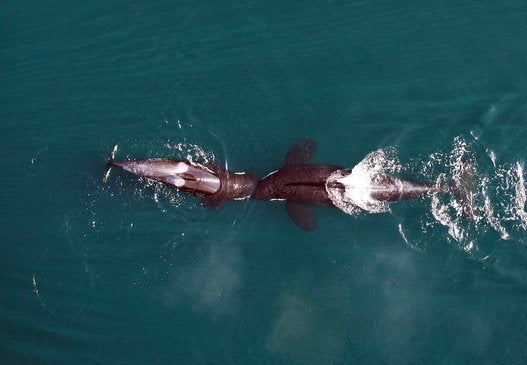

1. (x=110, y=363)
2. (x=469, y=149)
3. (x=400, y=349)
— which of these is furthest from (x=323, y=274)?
(x=110, y=363)

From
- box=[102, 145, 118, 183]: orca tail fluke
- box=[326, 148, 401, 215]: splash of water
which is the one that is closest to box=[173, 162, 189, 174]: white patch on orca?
box=[102, 145, 118, 183]: orca tail fluke

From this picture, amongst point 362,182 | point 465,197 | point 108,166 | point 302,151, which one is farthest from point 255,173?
point 465,197

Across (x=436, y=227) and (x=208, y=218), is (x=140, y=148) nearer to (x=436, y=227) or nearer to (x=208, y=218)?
(x=208, y=218)

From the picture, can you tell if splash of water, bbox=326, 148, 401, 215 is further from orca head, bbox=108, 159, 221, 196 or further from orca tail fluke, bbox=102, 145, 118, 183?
orca tail fluke, bbox=102, 145, 118, 183

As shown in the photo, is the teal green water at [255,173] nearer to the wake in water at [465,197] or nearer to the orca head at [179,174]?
the wake in water at [465,197]

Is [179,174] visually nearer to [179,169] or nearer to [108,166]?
[179,169]

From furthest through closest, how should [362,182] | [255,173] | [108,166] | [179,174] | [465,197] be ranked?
1. [108,166]
2. [255,173]
3. [362,182]
4. [465,197]
5. [179,174]
